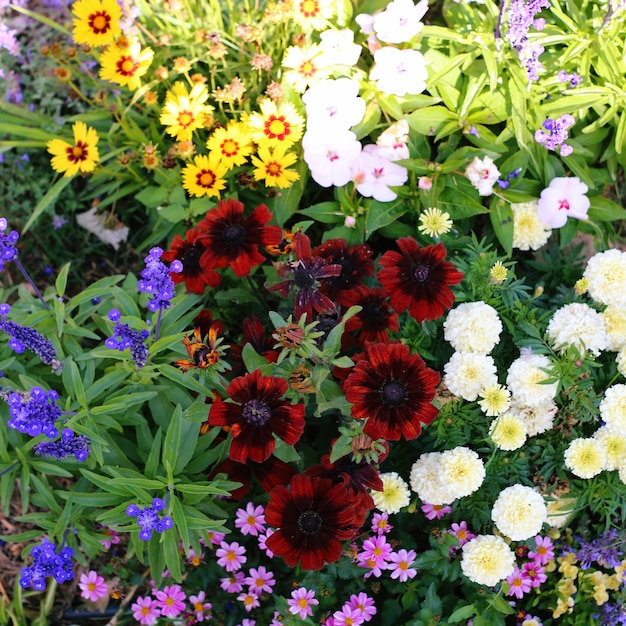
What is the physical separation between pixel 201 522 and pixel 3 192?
2.02 meters

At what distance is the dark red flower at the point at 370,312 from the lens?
2002mm

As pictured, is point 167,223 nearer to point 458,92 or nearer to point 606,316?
point 458,92

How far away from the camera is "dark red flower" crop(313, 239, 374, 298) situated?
6.83 feet

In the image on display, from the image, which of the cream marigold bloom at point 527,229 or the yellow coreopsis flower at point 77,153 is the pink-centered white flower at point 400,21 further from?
the yellow coreopsis flower at point 77,153

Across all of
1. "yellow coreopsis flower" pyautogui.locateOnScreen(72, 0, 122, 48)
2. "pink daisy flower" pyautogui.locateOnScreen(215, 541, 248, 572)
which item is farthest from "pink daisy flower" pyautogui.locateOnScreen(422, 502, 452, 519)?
"yellow coreopsis flower" pyautogui.locateOnScreen(72, 0, 122, 48)

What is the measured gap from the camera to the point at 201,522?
1744 millimetres

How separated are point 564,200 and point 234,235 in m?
1.15

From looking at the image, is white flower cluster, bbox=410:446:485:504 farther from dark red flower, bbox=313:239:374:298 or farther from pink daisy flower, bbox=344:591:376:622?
dark red flower, bbox=313:239:374:298

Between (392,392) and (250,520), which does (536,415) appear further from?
(250,520)

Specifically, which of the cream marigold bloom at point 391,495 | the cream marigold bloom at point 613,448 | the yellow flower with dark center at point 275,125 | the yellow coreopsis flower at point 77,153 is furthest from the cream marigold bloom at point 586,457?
the yellow coreopsis flower at point 77,153

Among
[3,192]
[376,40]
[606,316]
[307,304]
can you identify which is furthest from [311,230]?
[3,192]

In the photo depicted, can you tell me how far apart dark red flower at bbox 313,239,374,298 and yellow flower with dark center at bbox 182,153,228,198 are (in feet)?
1.57

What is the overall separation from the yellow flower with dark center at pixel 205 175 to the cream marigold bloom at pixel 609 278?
1.25m

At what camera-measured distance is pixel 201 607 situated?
212 centimetres
